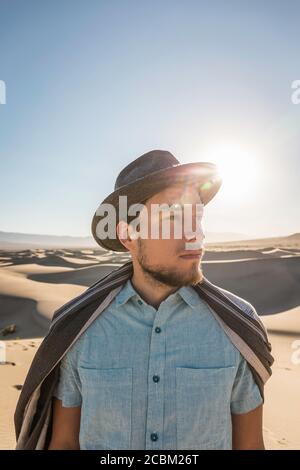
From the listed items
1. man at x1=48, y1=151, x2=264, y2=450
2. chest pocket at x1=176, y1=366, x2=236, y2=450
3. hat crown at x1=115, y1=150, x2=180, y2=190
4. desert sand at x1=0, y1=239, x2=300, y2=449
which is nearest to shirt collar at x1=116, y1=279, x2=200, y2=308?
man at x1=48, y1=151, x2=264, y2=450

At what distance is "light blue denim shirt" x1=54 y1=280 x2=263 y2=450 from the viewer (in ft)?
6.55

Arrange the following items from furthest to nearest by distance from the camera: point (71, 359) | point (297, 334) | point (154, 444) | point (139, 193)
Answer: point (297, 334) < point (139, 193) < point (71, 359) < point (154, 444)

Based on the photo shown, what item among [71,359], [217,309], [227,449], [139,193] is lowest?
[227,449]

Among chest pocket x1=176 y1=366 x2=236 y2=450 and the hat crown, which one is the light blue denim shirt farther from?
the hat crown

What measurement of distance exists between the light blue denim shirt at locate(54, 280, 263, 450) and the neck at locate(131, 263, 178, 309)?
0.12 metres

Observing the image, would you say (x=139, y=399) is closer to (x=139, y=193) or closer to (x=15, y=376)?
(x=139, y=193)

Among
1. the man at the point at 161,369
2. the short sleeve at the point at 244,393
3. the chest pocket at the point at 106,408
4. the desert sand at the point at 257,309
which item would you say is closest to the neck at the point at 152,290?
the man at the point at 161,369

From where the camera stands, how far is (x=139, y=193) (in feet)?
7.95

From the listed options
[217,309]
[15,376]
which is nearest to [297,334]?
[15,376]

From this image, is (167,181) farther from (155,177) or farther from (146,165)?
(146,165)

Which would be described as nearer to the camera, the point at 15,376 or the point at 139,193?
the point at 139,193

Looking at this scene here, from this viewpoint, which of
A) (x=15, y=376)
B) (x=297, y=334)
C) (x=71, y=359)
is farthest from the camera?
(x=297, y=334)

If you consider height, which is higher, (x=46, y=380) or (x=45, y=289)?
(x=46, y=380)

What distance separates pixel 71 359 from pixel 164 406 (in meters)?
0.56
